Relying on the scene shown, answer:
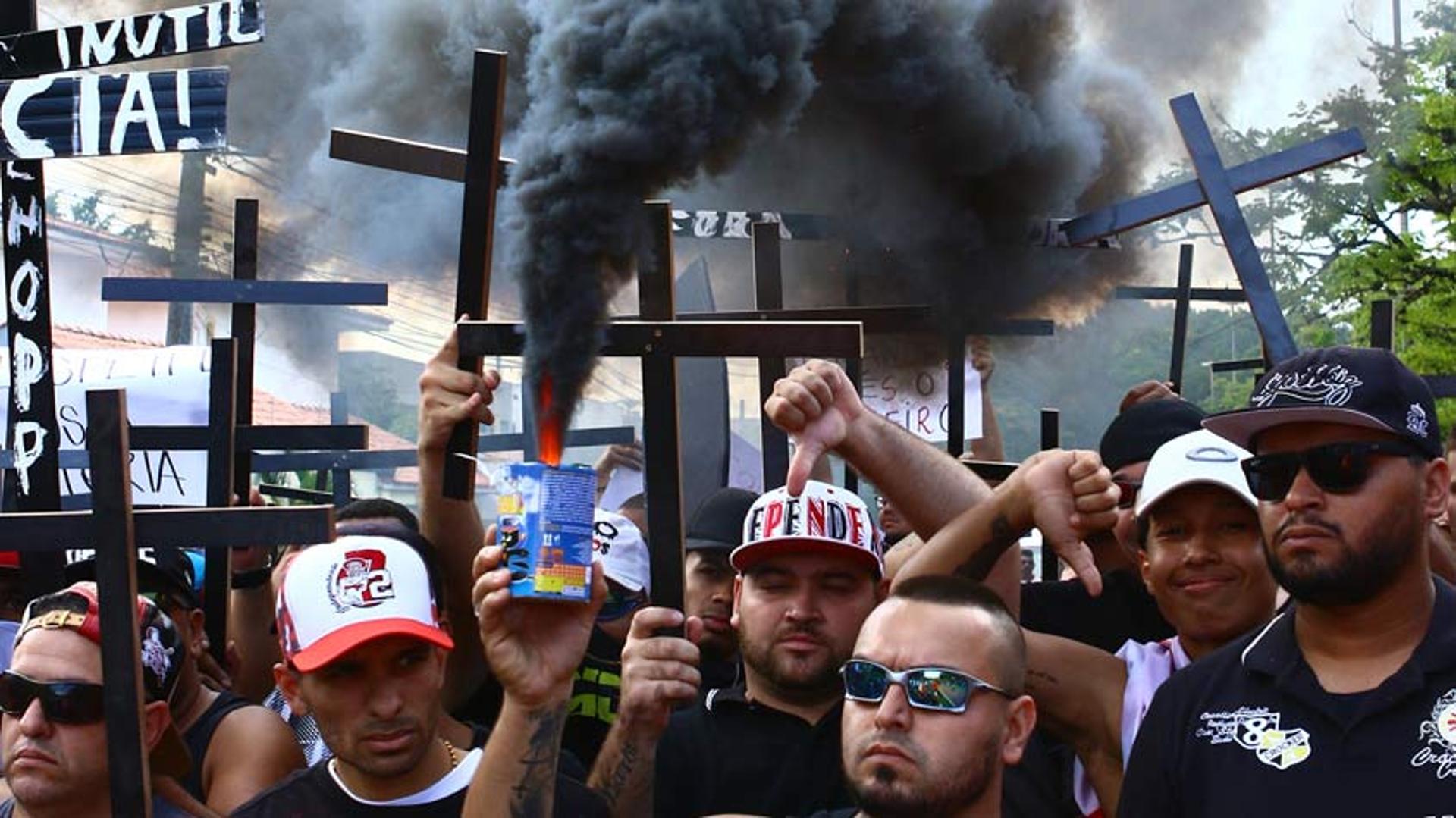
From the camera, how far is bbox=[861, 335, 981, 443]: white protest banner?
7.47 m

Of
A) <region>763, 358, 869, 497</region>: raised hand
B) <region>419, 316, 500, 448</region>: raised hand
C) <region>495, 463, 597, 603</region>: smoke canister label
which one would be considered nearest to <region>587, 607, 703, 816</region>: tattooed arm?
<region>495, 463, 597, 603</region>: smoke canister label

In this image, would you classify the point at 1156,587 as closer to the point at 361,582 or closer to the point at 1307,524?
the point at 1307,524

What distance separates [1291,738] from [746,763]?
141cm

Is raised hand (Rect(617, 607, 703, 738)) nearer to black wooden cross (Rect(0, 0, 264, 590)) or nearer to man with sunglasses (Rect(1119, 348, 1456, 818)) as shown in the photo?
man with sunglasses (Rect(1119, 348, 1456, 818))

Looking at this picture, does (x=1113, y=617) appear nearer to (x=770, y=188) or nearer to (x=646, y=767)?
(x=646, y=767)

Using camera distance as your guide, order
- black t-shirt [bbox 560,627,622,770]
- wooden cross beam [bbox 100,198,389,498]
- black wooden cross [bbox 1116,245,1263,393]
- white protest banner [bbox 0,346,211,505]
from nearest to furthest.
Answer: black t-shirt [bbox 560,627,622,770] < wooden cross beam [bbox 100,198,389,498] < white protest banner [bbox 0,346,211,505] < black wooden cross [bbox 1116,245,1263,393]

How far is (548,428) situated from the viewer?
398 cm

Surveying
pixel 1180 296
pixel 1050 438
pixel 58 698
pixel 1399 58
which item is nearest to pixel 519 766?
pixel 58 698


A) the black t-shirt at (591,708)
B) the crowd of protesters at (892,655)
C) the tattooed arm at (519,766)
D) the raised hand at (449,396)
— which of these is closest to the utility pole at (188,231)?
the black t-shirt at (591,708)

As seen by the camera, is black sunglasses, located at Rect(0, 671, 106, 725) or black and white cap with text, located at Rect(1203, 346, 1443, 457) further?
black sunglasses, located at Rect(0, 671, 106, 725)

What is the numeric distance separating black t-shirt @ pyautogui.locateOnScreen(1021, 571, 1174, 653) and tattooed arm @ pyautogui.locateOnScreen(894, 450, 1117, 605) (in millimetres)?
287

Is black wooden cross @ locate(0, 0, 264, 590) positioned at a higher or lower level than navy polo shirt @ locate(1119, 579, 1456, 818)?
higher

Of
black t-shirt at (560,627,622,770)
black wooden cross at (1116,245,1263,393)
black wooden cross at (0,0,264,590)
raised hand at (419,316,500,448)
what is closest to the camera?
raised hand at (419,316,500,448)

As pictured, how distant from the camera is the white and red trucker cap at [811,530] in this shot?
4.36m
